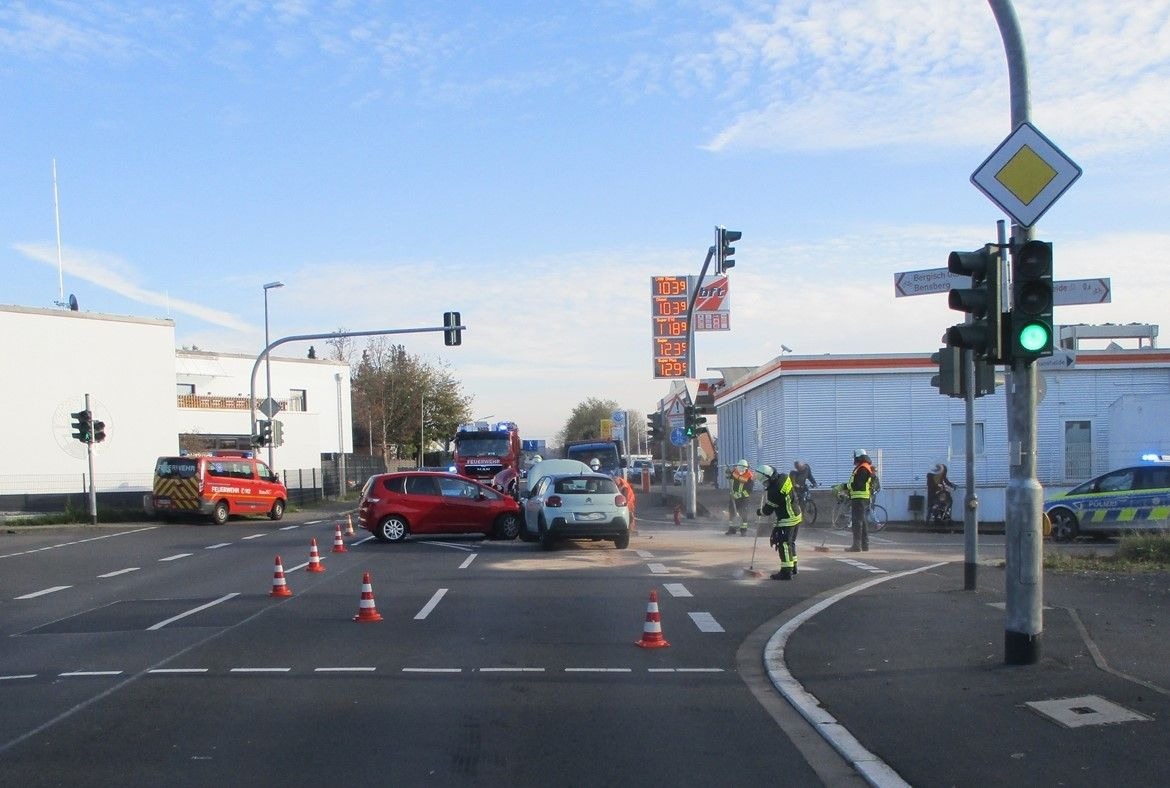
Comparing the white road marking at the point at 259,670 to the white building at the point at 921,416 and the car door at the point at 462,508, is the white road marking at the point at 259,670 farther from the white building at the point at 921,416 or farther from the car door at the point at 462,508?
the white building at the point at 921,416

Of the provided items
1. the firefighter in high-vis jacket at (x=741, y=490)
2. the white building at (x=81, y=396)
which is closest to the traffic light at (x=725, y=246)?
the firefighter in high-vis jacket at (x=741, y=490)

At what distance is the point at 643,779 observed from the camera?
6492 mm

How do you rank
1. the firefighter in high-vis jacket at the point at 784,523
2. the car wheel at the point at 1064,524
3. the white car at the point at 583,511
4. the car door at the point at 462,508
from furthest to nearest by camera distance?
the car door at the point at 462,508 → the car wheel at the point at 1064,524 → the white car at the point at 583,511 → the firefighter in high-vis jacket at the point at 784,523

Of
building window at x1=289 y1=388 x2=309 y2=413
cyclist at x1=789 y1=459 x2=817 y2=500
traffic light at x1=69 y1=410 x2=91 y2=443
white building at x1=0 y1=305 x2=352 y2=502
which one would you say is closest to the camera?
cyclist at x1=789 y1=459 x2=817 y2=500

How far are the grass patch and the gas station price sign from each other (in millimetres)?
16257

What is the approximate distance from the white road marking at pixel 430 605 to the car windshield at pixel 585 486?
248 inches

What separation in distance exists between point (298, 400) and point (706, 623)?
179 feet

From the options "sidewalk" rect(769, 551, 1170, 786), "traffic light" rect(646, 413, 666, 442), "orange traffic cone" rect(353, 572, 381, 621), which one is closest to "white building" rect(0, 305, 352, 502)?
"traffic light" rect(646, 413, 666, 442)

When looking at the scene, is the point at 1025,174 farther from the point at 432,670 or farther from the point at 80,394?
the point at 80,394

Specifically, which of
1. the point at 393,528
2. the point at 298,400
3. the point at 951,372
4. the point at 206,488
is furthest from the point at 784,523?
the point at 298,400

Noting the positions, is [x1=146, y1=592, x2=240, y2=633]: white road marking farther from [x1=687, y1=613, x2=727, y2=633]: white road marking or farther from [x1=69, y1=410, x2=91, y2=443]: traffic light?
[x1=69, y1=410, x2=91, y2=443]: traffic light

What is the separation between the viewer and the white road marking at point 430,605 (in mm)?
13047

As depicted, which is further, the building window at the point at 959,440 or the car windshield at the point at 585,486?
the building window at the point at 959,440

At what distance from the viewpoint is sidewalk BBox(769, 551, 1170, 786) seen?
261 inches
